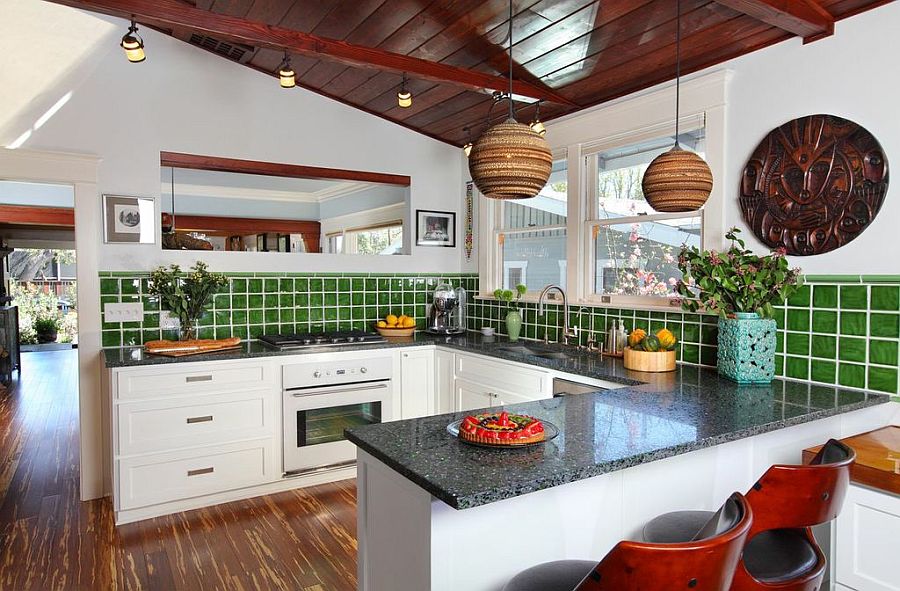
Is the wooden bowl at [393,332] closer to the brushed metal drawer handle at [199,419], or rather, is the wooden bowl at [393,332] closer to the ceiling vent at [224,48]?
the brushed metal drawer handle at [199,419]

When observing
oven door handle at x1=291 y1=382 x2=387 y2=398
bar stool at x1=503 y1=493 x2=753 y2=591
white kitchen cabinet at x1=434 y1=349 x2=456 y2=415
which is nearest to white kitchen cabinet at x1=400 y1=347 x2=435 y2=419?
white kitchen cabinet at x1=434 y1=349 x2=456 y2=415

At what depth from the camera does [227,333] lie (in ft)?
12.8

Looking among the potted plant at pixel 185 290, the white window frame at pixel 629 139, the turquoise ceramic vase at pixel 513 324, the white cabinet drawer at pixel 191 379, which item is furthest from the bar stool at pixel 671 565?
the potted plant at pixel 185 290

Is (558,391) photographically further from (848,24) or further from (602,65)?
(848,24)

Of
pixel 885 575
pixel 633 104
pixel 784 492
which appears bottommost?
pixel 885 575

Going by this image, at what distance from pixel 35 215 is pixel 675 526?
7210mm

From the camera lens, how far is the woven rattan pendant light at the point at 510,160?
69.4 inches

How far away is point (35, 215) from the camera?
21.3 ft

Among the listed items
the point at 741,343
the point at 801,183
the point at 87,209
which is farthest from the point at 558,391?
the point at 87,209

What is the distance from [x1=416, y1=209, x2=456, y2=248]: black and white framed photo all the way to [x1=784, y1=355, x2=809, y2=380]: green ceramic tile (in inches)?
104

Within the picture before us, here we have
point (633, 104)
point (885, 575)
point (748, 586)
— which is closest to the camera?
point (748, 586)

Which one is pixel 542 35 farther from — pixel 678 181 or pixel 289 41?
pixel 289 41

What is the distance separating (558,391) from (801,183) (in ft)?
4.63

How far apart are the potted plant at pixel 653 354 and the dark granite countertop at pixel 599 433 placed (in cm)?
27
